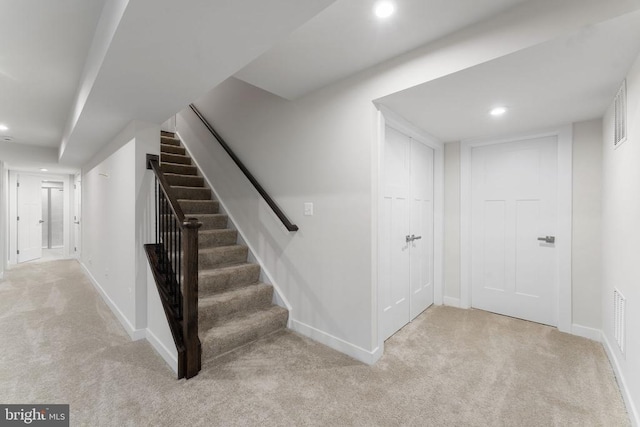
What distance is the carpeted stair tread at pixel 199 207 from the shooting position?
3381 mm

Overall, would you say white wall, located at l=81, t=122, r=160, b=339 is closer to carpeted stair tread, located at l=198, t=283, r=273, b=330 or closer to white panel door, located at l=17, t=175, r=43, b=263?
carpeted stair tread, located at l=198, t=283, r=273, b=330

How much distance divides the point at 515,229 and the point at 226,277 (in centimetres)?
293

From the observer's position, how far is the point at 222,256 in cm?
292

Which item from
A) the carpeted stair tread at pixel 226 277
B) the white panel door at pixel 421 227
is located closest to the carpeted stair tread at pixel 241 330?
the carpeted stair tread at pixel 226 277

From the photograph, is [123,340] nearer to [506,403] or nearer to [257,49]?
[257,49]

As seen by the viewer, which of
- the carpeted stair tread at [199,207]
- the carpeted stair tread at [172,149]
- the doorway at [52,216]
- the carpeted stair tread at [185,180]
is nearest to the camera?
the carpeted stair tread at [199,207]

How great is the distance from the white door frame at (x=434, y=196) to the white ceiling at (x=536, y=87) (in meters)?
0.08

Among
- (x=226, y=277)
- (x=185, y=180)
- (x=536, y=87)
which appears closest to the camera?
(x=536, y=87)

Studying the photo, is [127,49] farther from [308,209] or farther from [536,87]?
[536,87]

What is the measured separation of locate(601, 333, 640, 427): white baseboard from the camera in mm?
1441

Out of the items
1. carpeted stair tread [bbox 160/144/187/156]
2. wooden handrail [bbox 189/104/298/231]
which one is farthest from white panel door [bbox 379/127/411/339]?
carpeted stair tread [bbox 160/144/187/156]

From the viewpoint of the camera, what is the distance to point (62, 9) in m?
1.59

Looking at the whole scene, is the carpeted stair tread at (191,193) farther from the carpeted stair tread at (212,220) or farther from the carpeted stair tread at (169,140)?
the carpeted stair tread at (169,140)

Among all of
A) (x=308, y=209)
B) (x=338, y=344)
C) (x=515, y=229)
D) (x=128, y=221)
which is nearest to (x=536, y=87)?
(x=515, y=229)
